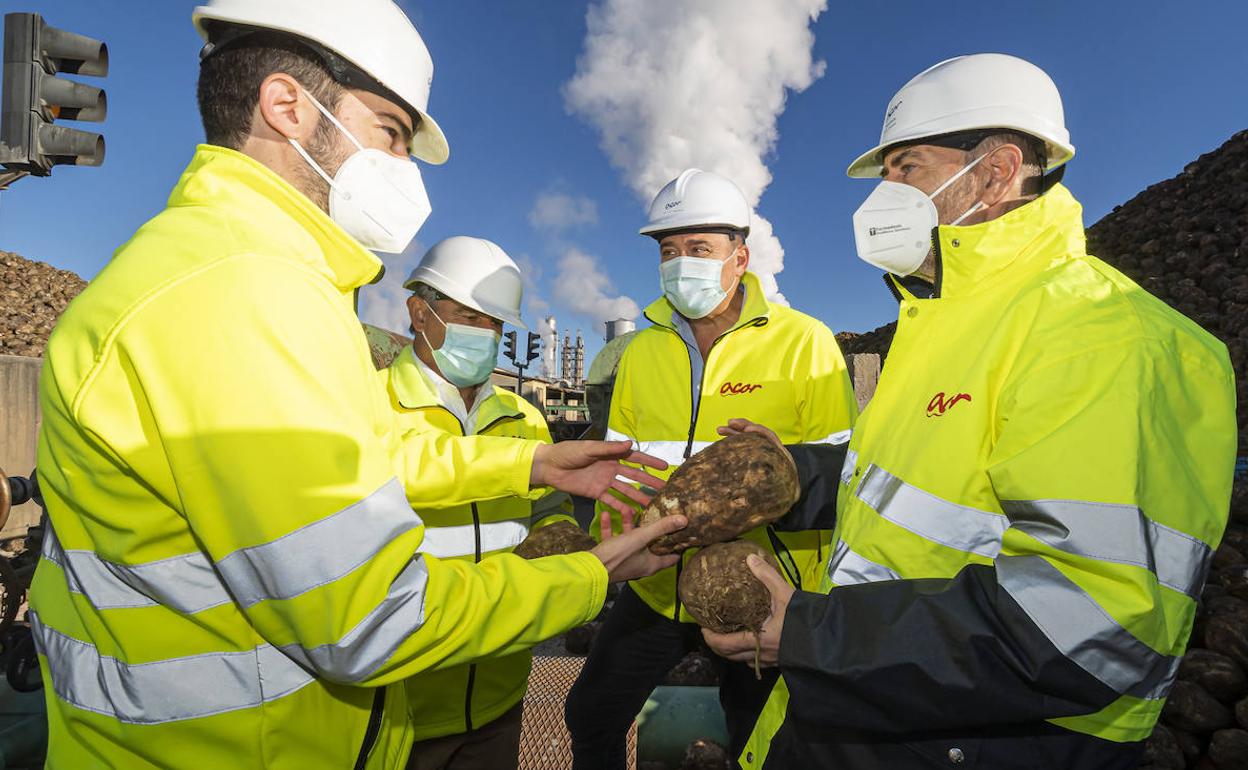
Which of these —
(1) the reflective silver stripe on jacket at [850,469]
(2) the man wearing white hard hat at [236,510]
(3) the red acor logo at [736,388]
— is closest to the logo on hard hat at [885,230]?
(1) the reflective silver stripe on jacket at [850,469]

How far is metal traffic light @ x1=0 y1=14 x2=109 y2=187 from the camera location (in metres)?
4.21

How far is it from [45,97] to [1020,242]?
607cm

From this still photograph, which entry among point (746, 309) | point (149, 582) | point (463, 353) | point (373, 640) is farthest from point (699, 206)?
point (149, 582)

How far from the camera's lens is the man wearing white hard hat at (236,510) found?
1.06 metres

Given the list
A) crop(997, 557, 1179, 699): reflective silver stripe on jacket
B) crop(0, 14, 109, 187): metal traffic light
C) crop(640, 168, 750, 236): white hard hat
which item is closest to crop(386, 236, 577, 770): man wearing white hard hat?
crop(640, 168, 750, 236): white hard hat

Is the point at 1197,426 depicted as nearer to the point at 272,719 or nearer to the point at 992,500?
the point at 992,500

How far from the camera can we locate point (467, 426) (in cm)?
304

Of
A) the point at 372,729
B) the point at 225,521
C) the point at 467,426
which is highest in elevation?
the point at 467,426

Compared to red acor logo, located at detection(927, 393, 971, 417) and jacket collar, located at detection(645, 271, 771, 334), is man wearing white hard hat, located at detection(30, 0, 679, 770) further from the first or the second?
jacket collar, located at detection(645, 271, 771, 334)

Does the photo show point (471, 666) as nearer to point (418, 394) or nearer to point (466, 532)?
point (466, 532)

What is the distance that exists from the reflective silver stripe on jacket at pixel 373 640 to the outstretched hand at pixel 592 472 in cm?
123

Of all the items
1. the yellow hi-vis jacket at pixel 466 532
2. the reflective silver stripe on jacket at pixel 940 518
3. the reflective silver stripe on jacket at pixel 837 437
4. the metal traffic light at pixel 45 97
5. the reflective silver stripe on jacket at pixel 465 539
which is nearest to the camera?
the reflective silver stripe on jacket at pixel 940 518

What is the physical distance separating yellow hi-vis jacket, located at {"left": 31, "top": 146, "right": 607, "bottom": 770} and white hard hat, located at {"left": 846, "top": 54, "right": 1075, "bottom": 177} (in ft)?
6.13

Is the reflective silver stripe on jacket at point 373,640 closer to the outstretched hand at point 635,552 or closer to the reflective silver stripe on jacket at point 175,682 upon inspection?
the reflective silver stripe on jacket at point 175,682
